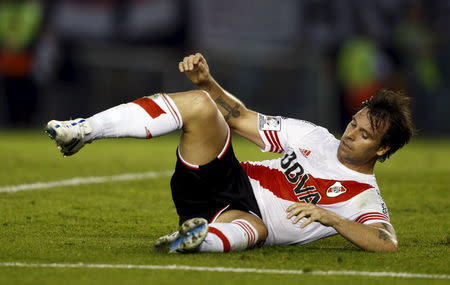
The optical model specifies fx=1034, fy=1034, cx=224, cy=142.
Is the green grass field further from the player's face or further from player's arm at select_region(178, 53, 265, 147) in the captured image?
player's arm at select_region(178, 53, 265, 147)

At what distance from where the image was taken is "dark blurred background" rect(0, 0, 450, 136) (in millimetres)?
19047

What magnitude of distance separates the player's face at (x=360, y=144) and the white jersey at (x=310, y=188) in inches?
2.5

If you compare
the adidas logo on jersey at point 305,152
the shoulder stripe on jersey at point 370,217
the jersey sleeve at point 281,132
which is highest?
the jersey sleeve at point 281,132

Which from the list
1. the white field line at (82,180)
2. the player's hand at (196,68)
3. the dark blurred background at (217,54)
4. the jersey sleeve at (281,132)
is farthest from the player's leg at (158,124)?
the dark blurred background at (217,54)

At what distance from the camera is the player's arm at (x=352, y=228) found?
18.9 ft

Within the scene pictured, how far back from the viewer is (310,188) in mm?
6262

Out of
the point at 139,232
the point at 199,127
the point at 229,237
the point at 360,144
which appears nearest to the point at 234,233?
the point at 229,237

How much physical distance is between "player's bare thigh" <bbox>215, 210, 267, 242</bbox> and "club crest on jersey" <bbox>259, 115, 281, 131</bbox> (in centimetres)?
71

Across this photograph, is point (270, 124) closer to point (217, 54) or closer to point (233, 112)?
point (233, 112)

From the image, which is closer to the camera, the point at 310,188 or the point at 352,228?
the point at 352,228

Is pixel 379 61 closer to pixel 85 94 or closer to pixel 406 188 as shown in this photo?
pixel 85 94

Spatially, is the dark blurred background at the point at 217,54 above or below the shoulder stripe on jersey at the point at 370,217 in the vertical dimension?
below

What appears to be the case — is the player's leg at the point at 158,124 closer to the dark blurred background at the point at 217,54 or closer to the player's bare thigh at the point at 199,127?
the player's bare thigh at the point at 199,127

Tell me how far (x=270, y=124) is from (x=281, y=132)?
10 centimetres
